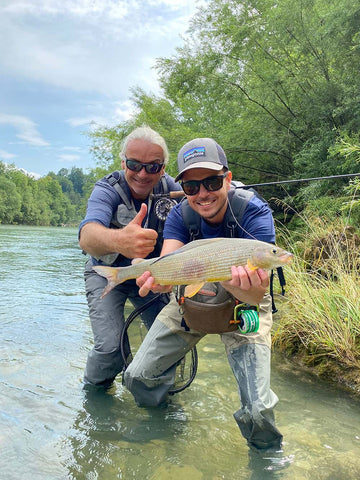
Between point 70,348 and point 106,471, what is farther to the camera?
point 70,348

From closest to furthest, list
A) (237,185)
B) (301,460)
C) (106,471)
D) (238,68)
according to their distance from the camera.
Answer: (106,471)
(301,460)
(237,185)
(238,68)

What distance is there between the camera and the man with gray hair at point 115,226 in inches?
160

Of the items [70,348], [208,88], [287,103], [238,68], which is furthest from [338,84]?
[70,348]

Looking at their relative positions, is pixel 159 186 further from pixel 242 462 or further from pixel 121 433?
pixel 242 462

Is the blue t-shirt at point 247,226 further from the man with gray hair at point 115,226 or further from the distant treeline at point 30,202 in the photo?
the distant treeline at point 30,202

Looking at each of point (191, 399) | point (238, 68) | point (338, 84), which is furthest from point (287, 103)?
point (191, 399)

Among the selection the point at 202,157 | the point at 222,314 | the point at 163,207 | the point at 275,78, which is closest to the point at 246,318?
the point at 222,314

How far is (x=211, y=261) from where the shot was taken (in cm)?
284

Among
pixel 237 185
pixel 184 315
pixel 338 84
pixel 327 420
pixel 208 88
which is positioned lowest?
pixel 327 420

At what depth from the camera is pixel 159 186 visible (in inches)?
185

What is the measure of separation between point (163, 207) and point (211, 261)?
6.07 feet

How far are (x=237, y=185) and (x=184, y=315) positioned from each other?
142 centimetres

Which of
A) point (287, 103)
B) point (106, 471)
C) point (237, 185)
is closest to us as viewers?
point (106, 471)

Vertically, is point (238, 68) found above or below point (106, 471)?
above
